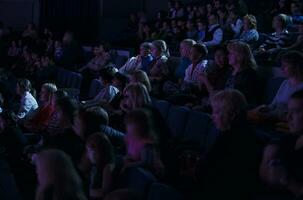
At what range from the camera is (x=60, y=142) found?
396 cm

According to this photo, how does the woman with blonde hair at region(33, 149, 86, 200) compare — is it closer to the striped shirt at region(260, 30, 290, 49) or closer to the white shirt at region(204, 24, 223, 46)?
the striped shirt at region(260, 30, 290, 49)

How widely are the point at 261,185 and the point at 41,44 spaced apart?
1015 centimetres

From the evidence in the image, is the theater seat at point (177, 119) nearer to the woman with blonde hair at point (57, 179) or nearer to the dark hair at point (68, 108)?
the dark hair at point (68, 108)

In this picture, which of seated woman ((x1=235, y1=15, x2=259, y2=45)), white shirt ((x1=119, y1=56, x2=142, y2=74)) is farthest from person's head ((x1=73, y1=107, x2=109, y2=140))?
seated woman ((x1=235, y1=15, x2=259, y2=45))

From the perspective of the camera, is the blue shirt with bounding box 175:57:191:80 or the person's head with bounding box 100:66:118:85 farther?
the blue shirt with bounding box 175:57:191:80

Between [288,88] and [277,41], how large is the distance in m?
2.90

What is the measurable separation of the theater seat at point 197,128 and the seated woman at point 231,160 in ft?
4.06

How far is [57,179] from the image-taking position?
2.54m

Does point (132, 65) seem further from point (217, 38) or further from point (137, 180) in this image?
point (137, 180)

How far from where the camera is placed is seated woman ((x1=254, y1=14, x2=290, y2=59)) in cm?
678

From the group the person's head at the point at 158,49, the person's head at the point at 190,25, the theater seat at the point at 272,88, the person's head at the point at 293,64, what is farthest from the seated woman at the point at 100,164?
the person's head at the point at 190,25

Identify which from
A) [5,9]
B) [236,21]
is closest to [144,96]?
[236,21]

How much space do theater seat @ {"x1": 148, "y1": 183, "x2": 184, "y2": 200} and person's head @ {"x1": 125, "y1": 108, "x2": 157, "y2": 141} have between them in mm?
717

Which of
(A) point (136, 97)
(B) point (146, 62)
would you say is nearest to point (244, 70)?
(A) point (136, 97)
